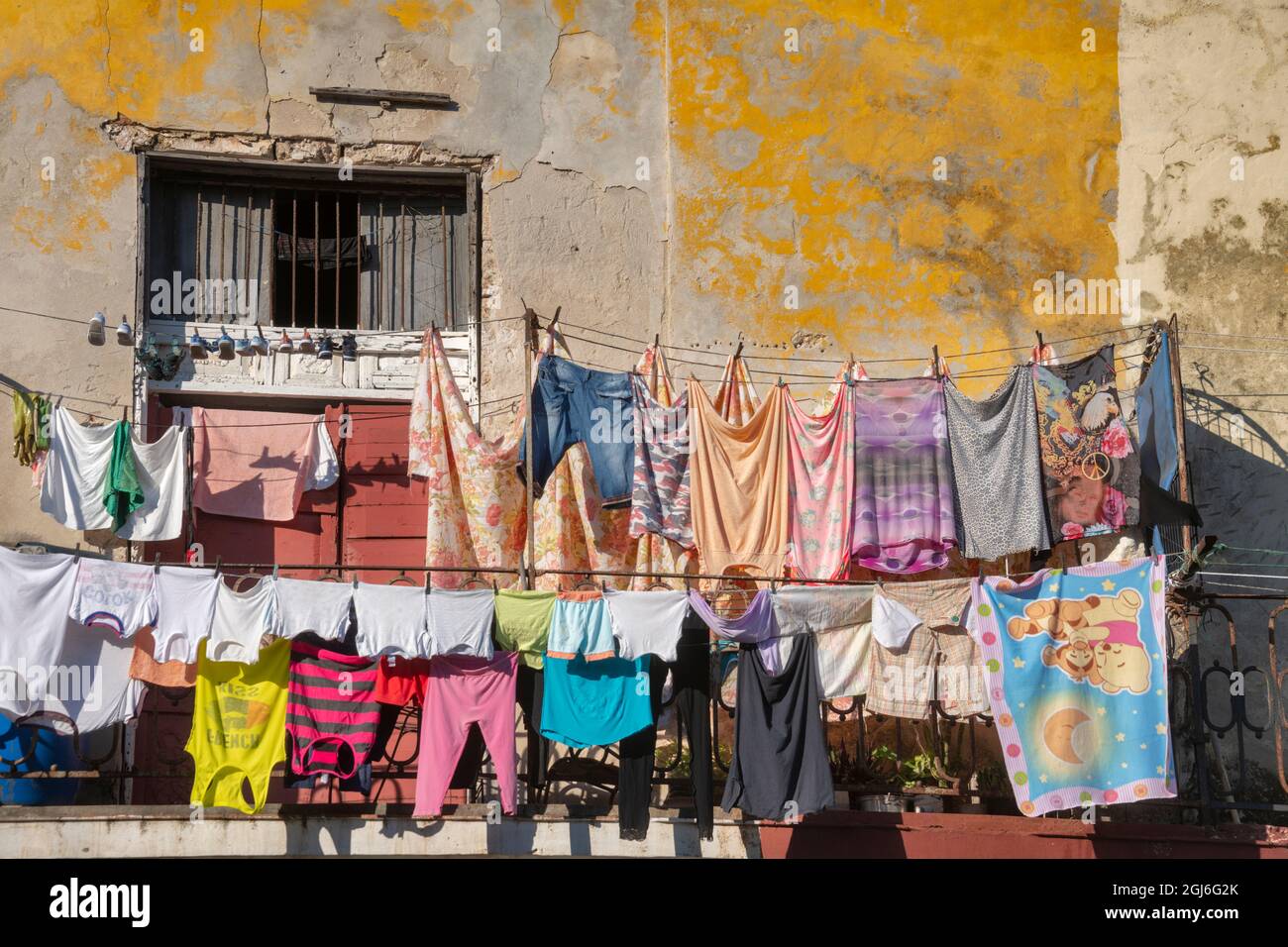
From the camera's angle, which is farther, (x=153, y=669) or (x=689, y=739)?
(x=689, y=739)

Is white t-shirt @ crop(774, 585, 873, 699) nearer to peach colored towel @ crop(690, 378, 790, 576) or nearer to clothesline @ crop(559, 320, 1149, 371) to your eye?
peach colored towel @ crop(690, 378, 790, 576)

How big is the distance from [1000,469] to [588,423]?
10.0 ft

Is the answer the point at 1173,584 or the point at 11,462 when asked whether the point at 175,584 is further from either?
the point at 1173,584

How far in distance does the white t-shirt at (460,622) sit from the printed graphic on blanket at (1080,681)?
3292 millimetres

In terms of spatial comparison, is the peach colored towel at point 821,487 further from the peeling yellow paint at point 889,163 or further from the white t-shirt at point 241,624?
the white t-shirt at point 241,624

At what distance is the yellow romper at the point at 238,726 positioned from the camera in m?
11.3

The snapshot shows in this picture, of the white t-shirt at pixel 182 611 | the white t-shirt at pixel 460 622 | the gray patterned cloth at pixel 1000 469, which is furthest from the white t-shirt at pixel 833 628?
the white t-shirt at pixel 182 611

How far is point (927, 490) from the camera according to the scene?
12.6m

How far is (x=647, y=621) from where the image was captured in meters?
11.6

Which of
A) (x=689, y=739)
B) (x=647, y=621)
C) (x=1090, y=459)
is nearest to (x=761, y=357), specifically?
(x=1090, y=459)

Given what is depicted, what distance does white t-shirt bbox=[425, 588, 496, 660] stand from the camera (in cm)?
1139

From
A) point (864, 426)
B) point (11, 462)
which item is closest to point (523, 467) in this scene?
point (864, 426)

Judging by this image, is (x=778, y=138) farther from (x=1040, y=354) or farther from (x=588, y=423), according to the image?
(x=588, y=423)

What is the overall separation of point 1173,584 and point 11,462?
8493mm
